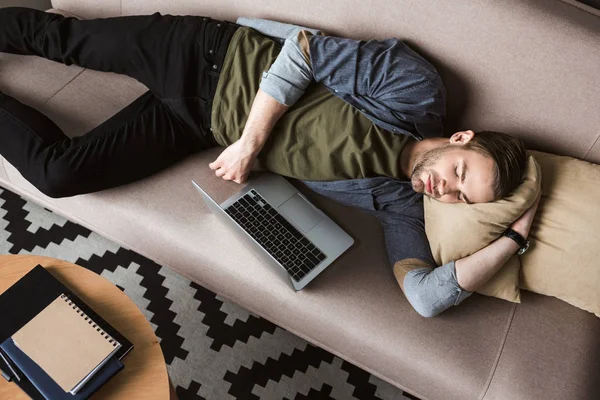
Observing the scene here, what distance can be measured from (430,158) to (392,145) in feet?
0.48

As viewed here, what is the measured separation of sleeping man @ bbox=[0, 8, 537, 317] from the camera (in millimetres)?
1430

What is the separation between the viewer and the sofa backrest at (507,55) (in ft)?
4.67

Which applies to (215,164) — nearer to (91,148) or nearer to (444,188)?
(91,148)

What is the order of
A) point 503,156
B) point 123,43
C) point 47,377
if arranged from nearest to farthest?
point 47,377
point 503,156
point 123,43

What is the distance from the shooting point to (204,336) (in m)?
1.80

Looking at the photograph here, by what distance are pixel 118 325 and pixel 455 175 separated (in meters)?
0.91

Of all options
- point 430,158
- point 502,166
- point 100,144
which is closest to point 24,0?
point 100,144

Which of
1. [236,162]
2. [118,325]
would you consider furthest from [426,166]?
[118,325]

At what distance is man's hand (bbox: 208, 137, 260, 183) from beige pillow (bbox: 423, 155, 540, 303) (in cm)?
52

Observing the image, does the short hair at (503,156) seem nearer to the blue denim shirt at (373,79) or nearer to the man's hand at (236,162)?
the blue denim shirt at (373,79)

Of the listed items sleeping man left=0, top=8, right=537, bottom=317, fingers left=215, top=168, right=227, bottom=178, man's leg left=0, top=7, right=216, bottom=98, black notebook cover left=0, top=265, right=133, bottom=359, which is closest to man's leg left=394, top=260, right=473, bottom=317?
sleeping man left=0, top=8, right=537, bottom=317

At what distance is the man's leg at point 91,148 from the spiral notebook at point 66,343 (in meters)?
0.43

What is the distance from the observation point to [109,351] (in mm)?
1207

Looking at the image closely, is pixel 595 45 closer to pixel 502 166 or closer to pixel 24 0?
pixel 502 166
